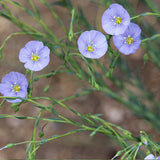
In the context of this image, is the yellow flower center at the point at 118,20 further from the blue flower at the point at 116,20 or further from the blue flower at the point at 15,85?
the blue flower at the point at 15,85

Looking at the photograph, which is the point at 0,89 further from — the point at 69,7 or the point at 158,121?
the point at 158,121

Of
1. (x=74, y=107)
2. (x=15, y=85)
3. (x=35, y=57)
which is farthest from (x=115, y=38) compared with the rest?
(x=74, y=107)

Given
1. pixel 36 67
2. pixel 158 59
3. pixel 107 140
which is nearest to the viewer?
pixel 36 67

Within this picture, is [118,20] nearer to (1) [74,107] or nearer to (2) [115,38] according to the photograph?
(2) [115,38]

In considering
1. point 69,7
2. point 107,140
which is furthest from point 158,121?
point 69,7

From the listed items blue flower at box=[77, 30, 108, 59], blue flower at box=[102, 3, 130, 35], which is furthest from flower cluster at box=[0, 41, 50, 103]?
blue flower at box=[102, 3, 130, 35]

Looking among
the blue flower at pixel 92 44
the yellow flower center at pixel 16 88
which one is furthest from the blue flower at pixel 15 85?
the blue flower at pixel 92 44

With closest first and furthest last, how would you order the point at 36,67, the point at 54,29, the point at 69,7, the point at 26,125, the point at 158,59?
the point at 36,67 < the point at 69,7 < the point at 158,59 < the point at 26,125 < the point at 54,29
